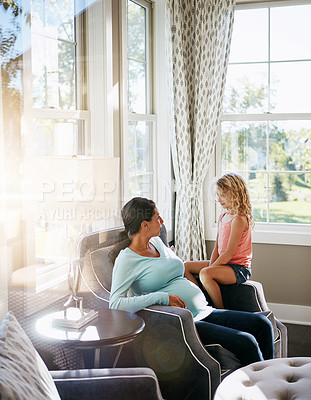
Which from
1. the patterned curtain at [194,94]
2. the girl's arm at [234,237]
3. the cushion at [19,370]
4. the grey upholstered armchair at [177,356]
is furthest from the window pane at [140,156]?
the cushion at [19,370]

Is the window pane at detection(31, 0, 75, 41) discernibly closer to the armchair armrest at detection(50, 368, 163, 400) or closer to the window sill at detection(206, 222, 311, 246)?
the armchair armrest at detection(50, 368, 163, 400)

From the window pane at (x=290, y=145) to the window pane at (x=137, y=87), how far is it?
1.19 m

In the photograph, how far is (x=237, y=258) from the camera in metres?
3.51

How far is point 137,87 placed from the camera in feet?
14.5

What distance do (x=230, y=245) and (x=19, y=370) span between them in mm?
2109

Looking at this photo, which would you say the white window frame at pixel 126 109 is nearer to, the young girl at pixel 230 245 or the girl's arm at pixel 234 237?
the young girl at pixel 230 245

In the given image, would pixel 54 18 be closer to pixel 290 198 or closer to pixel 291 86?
pixel 291 86

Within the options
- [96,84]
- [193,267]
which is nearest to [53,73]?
[96,84]

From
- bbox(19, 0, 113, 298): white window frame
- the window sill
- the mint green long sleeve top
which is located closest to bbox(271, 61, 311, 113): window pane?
the window sill

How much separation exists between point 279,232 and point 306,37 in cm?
172

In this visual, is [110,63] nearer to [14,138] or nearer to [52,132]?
[52,132]

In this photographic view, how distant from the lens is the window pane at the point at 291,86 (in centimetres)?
466

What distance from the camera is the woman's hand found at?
275 centimetres

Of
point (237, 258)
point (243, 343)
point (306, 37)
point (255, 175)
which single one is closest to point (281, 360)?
point (243, 343)
